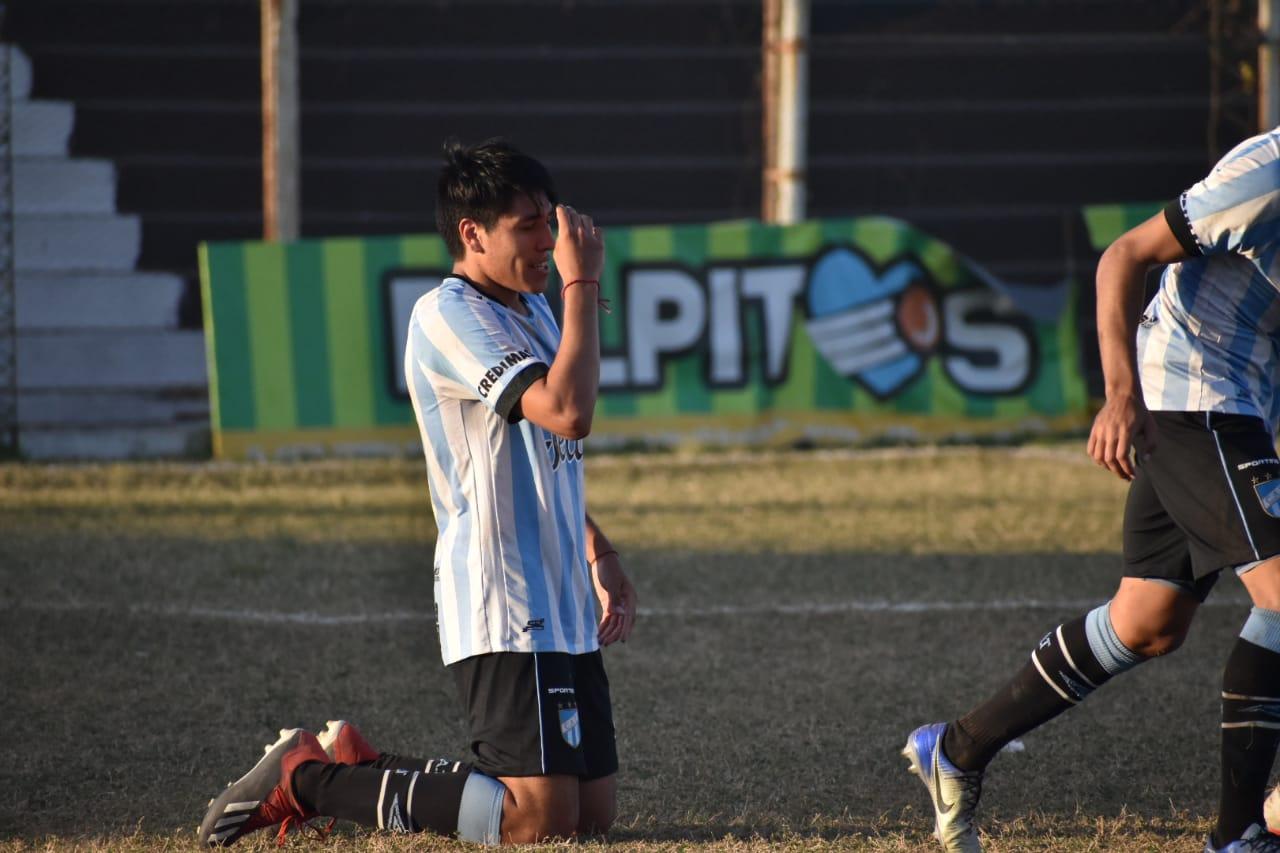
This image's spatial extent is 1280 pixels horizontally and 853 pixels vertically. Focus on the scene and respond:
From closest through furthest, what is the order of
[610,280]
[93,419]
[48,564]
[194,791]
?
[194,791]
[48,564]
[610,280]
[93,419]

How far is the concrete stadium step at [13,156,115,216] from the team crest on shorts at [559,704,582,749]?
36.6 ft

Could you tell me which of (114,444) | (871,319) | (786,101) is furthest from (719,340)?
(114,444)

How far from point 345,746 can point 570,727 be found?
0.66m

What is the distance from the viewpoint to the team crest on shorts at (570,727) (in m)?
3.98

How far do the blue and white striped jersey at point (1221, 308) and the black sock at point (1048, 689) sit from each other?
609mm

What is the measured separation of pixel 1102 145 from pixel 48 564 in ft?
36.5

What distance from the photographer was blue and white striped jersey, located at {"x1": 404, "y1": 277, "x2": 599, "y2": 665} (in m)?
3.97

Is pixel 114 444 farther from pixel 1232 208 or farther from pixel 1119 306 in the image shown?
pixel 1232 208

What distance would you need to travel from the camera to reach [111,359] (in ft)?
44.9

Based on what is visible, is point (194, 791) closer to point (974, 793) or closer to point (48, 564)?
point (974, 793)

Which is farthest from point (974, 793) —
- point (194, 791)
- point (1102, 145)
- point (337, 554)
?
point (1102, 145)

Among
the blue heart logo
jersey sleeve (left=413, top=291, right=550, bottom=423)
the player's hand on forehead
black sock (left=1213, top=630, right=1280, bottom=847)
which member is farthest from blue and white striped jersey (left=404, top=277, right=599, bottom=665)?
the blue heart logo

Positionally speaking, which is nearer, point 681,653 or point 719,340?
point 681,653

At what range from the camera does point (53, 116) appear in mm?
13766
